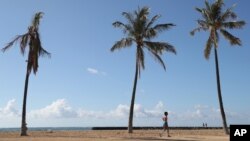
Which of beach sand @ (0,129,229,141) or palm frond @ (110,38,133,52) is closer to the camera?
beach sand @ (0,129,229,141)

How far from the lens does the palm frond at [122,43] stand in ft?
122

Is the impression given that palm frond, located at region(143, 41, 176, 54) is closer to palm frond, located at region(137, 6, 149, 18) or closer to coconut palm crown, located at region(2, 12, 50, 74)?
palm frond, located at region(137, 6, 149, 18)

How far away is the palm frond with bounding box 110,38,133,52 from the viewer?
37.1 m

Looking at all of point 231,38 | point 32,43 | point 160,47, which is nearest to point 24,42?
point 32,43

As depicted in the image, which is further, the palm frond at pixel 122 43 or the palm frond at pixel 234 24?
the palm frond at pixel 122 43

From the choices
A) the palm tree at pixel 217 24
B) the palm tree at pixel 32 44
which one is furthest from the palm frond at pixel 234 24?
→ the palm tree at pixel 32 44

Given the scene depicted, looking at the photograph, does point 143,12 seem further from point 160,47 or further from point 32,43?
point 32,43

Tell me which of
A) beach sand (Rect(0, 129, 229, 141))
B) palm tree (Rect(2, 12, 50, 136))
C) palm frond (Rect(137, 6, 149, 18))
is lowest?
beach sand (Rect(0, 129, 229, 141))

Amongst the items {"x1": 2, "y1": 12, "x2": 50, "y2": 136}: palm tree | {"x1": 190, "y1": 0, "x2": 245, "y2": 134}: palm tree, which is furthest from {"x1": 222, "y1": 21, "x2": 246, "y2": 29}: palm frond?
{"x1": 2, "y1": 12, "x2": 50, "y2": 136}: palm tree

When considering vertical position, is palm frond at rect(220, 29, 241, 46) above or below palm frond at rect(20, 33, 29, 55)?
above

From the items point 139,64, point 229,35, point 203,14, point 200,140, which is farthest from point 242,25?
point 200,140

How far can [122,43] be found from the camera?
37.2 meters

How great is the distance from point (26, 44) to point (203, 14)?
16.4m

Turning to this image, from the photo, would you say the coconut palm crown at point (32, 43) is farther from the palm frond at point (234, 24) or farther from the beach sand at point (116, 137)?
the palm frond at point (234, 24)
